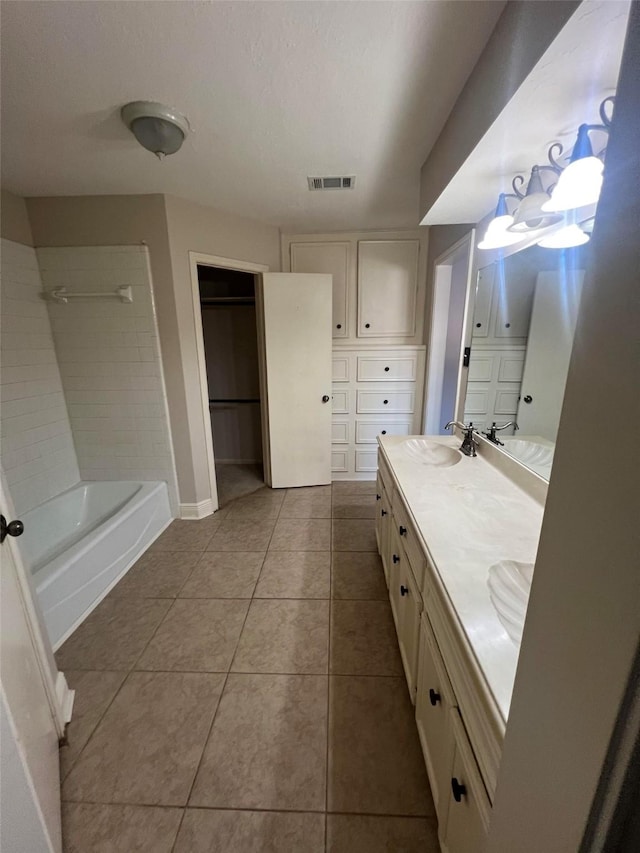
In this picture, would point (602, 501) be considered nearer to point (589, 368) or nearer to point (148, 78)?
point (589, 368)

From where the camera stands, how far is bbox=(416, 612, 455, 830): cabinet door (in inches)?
33.7

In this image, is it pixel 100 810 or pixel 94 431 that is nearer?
pixel 100 810

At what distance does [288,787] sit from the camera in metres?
1.09

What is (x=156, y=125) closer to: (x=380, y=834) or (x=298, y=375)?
(x=298, y=375)

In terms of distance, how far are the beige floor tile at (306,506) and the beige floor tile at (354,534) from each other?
19 centimetres

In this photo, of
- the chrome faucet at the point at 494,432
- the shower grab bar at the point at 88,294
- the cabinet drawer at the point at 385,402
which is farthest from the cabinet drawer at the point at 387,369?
the shower grab bar at the point at 88,294

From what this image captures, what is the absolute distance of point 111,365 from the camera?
97.8 inches

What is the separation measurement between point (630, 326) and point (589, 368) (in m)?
0.06

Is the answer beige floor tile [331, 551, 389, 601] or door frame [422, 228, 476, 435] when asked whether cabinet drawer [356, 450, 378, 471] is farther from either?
beige floor tile [331, 551, 389, 601]

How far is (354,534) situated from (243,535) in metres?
0.86

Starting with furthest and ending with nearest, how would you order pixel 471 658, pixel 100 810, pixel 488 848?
pixel 100 810 → pixel 471 658 → pixel 488 848

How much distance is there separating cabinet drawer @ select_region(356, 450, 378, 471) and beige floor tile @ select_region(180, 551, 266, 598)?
1.45m

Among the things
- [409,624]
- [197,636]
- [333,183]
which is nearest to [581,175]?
[333,183]

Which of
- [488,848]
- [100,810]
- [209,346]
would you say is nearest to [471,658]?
[488,848]
